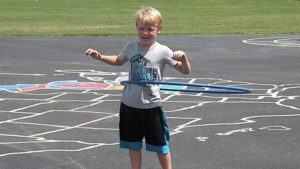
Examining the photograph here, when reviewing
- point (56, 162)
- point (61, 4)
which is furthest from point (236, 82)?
point (61, 4)

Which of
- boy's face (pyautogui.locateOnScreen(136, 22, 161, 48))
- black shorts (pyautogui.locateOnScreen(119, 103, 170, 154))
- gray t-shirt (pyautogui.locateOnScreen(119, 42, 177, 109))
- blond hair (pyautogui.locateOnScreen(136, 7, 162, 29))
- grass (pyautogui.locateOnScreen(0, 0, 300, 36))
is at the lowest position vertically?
grass (pyautogui.locateOnScreen(0, 0, 300, 36))

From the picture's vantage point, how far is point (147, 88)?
19.6ft

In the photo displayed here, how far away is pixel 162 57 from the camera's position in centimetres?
600

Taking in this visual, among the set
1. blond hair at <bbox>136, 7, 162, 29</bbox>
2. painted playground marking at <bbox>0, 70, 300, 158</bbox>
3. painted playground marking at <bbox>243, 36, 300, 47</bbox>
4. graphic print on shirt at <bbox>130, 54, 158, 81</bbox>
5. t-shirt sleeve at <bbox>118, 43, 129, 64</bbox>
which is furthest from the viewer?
painted playground marking at <bbox>243, 36, 300, 47</bbox>

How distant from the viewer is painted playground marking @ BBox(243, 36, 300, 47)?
929 inches

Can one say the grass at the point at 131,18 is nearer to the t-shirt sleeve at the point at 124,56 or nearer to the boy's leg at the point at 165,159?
the t-shirt sleeve at the point at 124,56

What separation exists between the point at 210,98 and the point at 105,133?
10.9ft

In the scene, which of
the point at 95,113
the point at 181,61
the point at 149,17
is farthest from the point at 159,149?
the point at 95,113

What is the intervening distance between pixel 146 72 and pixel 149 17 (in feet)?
1.47

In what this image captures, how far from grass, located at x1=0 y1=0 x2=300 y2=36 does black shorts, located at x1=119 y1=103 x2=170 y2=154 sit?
17.4 m

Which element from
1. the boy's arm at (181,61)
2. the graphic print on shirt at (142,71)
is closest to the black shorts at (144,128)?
→ the graphic print on shirt at (142,71)

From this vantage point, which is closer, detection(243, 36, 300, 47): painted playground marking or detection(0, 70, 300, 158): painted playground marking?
detection(0, 70, 300, 158): painted playground marking

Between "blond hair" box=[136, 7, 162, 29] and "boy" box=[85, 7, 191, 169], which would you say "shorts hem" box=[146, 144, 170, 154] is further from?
"blond hair" box=[136, 7, 162, 29]

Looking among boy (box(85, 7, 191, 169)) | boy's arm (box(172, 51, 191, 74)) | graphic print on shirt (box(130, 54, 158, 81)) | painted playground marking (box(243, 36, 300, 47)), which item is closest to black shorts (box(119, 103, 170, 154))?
boy (box(85, 7, 191, 169))
